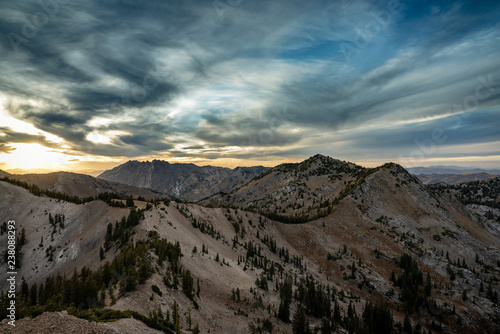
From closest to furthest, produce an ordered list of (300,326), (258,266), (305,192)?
1. (300,326)
2. (258,266)
3. (305,192)

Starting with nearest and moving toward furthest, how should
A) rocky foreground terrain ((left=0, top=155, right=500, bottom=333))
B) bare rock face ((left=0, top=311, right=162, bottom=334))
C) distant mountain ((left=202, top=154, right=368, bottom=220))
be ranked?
bare rock face ((left=0, top=311, right=162, bottom=334)), rocky foreground terrain ((left=0, top=155, right=500, bottom=333)), distant mountain ((left=202, top=154, right=368, bottom=220))

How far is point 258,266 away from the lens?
51.5 metres

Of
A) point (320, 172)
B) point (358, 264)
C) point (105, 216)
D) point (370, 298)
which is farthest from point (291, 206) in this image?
point (105, 216)

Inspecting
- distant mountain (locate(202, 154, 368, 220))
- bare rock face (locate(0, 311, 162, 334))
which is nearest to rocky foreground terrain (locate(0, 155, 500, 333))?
bare rock face (locate(0, 311, 162, 334))

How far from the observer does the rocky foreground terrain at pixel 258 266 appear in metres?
23.1

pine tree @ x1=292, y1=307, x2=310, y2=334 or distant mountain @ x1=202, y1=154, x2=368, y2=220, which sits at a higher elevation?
distant mountain @ x1=202, y1=154, x2=368, y2=220

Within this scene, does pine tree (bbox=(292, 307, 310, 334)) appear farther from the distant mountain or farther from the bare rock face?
the distant mountain

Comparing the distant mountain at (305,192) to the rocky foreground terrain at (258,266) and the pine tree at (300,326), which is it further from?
the pine tree at (300,326)

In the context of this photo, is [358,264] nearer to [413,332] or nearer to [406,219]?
[413,332]

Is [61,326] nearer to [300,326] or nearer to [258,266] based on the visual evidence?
[300,326]

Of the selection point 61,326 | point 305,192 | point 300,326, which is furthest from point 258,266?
point 305,192

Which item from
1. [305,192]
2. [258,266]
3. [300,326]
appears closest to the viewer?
[300,326]

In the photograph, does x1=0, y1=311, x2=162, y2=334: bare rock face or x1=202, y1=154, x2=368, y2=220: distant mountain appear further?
x1=202, y1=154, x2=368, y2=220: distant mountain

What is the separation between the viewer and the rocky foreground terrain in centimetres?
2312
